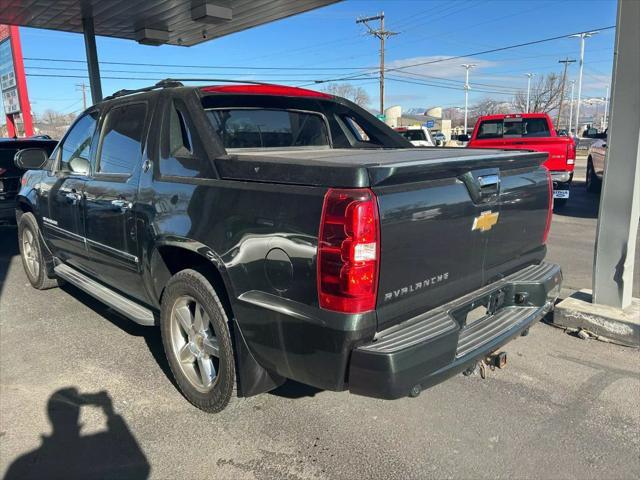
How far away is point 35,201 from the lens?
17.4ft

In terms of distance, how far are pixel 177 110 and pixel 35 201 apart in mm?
2892

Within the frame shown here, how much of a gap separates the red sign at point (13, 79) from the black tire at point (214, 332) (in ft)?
62.7

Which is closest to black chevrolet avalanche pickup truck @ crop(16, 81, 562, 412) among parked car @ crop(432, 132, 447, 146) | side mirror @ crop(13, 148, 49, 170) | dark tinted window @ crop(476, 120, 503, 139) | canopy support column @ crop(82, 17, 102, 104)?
side mirror @ crop(13, 148, 49, 170)

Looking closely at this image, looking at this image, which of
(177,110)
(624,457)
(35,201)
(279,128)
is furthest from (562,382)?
(35,201)

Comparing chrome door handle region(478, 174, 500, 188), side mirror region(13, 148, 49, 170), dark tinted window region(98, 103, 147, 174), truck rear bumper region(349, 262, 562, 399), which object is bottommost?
truck rear bumper region(349, 262, 562, 399)

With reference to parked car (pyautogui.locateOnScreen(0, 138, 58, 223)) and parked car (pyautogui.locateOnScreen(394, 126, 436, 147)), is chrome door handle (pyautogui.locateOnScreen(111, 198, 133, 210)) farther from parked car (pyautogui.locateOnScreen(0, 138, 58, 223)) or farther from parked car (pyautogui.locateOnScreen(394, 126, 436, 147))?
parked car (pyautogui.locateOnScreen(394, 126, 436, 147))

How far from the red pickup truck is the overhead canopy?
5.49 meters

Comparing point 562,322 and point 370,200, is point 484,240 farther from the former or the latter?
point 562,322

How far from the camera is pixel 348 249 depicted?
219 cm

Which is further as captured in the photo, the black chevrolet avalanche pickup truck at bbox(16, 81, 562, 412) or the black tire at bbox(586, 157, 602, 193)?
the black tire at bbox(586, 157, 602, 193)

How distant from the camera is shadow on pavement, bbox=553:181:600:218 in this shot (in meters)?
10.9

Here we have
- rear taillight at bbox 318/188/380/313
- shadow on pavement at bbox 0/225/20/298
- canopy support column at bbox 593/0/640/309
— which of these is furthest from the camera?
shadow on pavement at bbox 0/225/20/298

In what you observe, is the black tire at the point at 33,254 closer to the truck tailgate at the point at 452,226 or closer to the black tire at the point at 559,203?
the truck tailgate at the point at 452,226

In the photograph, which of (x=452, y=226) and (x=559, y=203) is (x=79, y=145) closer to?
(x=452, y=226)
